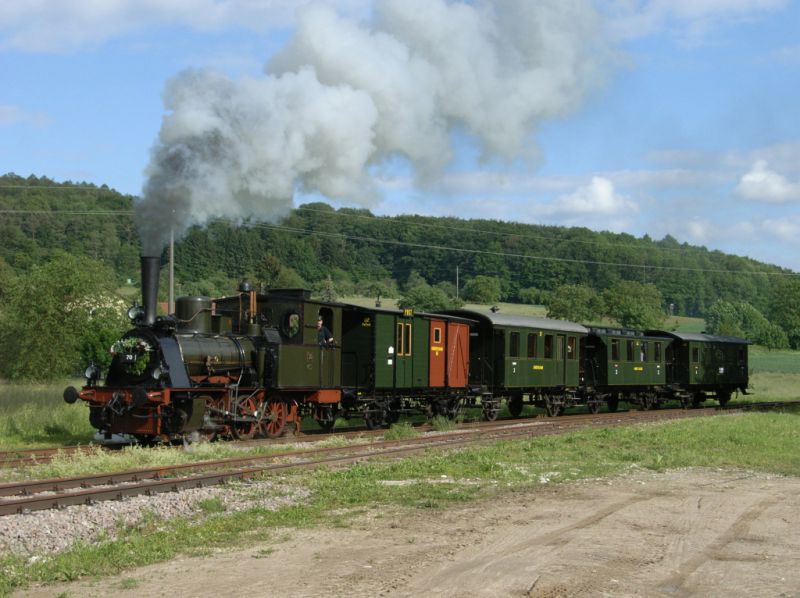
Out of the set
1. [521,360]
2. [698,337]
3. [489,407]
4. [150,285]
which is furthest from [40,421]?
[698,337]

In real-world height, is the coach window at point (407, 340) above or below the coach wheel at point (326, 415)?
above

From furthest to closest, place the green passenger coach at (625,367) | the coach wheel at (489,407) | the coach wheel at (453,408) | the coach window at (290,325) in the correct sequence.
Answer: the green passenger coach at (625,367)
the coach wheel at (489,407)
the coach wheel at (453,408)
the coach window at (290,325)

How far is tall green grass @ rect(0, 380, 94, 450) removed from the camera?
1886 centimetres

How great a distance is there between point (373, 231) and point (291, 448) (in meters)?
80.8

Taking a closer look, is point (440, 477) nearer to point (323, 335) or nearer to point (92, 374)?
point (323, 335)

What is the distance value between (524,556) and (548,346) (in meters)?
20.7

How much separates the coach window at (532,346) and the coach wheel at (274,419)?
10.3 meters

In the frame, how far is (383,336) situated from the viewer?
21.3 meters

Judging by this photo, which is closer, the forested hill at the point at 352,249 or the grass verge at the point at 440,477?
the grass verge at the point at 440,477

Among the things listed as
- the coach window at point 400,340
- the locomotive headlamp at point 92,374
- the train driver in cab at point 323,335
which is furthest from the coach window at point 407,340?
the locomotive headlamp at point 92,374

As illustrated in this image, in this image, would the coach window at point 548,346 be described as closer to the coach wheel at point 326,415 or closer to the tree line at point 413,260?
the coach wheel at point 326,415

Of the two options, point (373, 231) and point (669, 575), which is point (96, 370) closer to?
point (669, 575)

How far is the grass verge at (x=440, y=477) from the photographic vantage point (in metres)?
8.01

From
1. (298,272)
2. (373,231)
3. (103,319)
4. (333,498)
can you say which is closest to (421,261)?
(373,231)
